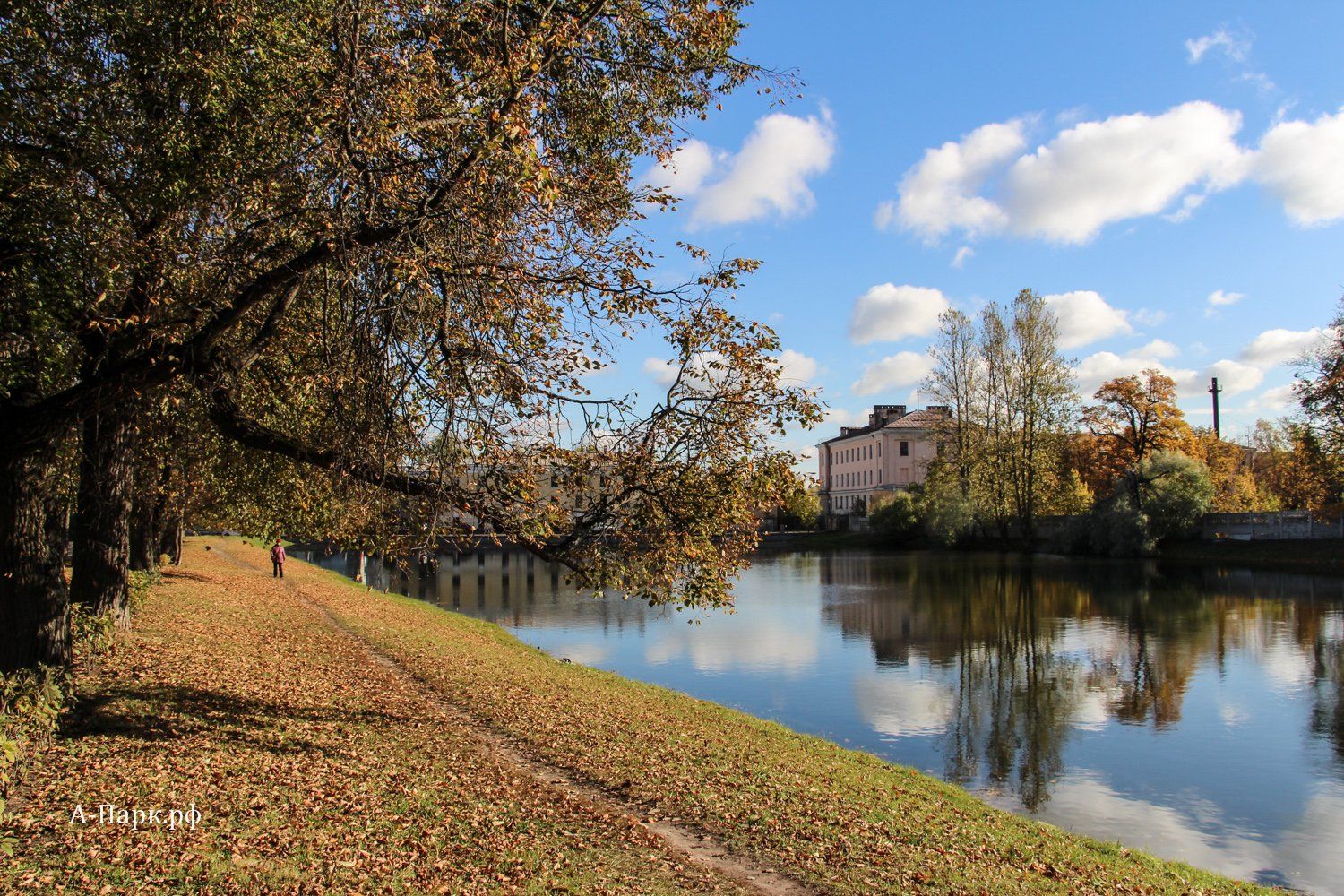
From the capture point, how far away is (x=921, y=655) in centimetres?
2469

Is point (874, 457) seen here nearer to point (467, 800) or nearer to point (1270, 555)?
point (1270, 555)

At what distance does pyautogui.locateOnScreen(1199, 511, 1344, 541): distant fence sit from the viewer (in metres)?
49.2

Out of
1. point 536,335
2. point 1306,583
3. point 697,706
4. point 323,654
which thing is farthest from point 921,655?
point 1306,583

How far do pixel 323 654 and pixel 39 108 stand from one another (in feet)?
34.1

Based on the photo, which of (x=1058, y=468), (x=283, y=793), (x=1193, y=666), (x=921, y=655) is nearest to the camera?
(x=283, y=793)

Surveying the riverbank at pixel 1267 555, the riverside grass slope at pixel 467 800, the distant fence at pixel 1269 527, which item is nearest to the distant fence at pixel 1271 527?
the distant fence at pixel 1269 527

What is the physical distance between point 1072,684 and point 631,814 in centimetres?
1580

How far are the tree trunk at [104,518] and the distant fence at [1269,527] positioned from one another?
178 feet

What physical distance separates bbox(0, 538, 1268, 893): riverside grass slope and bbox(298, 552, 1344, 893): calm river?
275 cm

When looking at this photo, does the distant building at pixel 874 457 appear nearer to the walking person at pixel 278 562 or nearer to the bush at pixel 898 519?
the bush at pixel 898 519

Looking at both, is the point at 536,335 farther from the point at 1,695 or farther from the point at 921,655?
the point at 921,655

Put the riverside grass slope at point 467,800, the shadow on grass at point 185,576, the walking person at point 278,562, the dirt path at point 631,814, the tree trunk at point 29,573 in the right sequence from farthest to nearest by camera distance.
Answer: the walking person at point 278,562 → the shadow on grass at point 185,576 → the tree trunk at point 29,573 → the dirt path at point 631,814 → the riverside grass slope at point 467,800

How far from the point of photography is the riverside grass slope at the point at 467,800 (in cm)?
688

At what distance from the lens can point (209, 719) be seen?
408 inches
